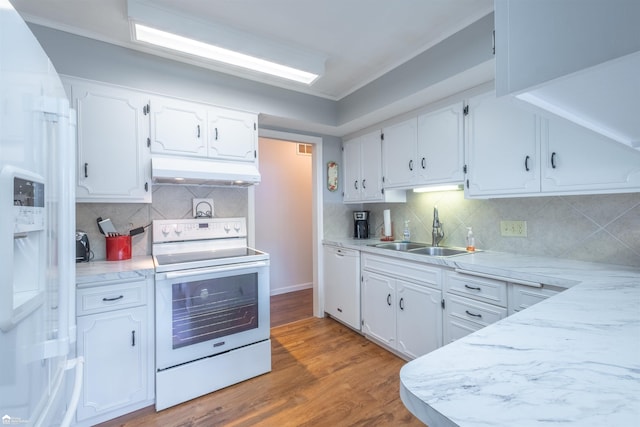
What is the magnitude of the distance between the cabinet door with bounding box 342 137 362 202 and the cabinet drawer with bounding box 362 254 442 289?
839 millimetres

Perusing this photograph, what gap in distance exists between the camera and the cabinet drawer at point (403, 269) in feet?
6.70

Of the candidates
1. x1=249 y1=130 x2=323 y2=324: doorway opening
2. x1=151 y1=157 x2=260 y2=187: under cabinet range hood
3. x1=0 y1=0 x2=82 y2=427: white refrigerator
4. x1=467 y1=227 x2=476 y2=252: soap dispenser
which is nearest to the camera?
x1=0 y1=0 x2=82 y2=427: white refrigerator

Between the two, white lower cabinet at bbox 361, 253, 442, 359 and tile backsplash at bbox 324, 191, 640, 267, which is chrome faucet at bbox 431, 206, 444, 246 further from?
white lower cabinet at bbox 361, 253, 442, 359

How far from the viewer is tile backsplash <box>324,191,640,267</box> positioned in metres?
1.64

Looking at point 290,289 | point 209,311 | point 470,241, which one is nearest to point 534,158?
point 470,241

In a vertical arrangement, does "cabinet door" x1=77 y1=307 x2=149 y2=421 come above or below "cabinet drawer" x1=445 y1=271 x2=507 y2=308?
below

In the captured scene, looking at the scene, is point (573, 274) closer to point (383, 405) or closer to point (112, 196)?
point (383, 405)

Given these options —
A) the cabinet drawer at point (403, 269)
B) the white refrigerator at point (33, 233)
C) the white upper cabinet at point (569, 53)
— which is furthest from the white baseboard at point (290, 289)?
the white upper cabinet at point (569, 53)

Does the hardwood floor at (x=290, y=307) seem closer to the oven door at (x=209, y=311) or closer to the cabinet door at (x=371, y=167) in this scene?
the oven door at (x=209, y=311)

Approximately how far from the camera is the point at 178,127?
2.18 meters

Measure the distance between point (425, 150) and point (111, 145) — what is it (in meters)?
2.36

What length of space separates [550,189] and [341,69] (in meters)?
1.77

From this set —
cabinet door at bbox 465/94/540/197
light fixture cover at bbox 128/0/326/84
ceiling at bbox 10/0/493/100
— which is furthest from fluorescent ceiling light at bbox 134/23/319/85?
cabinet door at bbox 465/94/540/197

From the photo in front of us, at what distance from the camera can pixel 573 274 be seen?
1.45m
